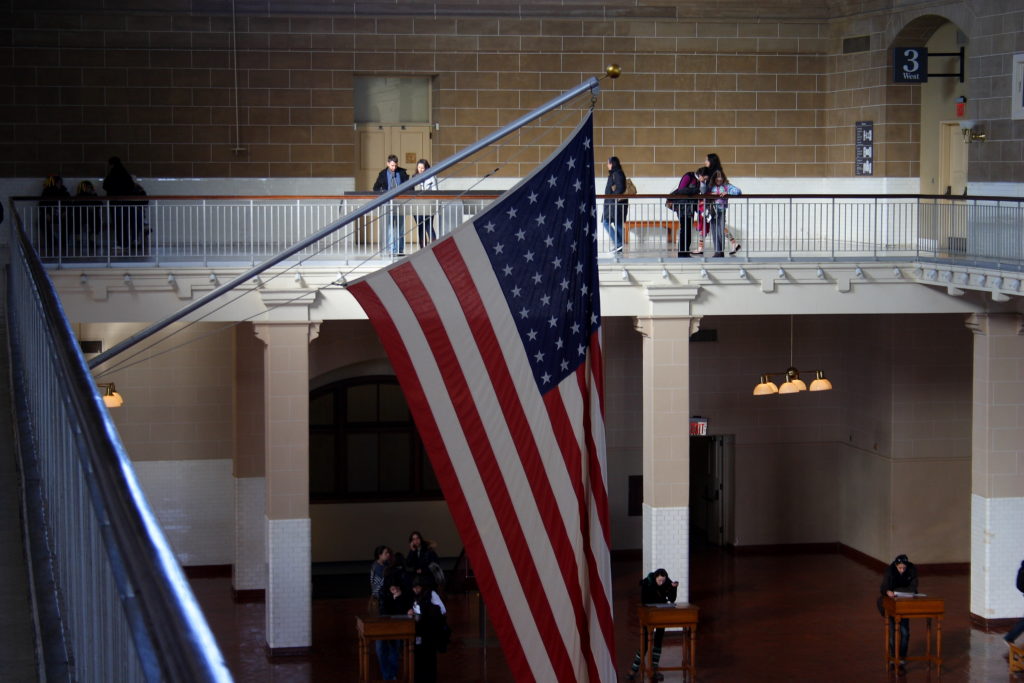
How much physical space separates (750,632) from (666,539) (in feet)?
6.67

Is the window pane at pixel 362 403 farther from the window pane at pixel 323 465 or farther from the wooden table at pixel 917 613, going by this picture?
the wooden table at pixel 917 613

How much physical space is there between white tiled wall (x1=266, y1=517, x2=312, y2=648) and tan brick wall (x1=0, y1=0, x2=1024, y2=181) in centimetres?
674

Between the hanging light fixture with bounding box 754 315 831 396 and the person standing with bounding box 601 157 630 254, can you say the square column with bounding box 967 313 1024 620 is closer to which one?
the hanging light fixture with bounding box 754 315 831 396

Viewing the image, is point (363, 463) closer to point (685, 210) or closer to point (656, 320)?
point (656, 320)

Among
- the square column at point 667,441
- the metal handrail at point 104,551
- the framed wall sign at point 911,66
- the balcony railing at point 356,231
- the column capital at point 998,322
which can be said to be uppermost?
the framed wall sign at point 911,66

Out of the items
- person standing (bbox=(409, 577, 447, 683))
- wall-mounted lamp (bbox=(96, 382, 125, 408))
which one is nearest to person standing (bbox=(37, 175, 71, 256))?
wall-mounted lamp (bbox=(96, 382, 125, 408))

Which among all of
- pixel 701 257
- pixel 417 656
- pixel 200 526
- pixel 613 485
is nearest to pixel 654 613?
pixel 417 656

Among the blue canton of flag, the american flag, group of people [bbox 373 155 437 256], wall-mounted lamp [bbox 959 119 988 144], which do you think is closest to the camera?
the american flag

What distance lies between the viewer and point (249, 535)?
22.8m

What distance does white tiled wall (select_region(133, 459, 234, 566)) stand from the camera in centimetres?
2378

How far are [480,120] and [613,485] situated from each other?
6644mm

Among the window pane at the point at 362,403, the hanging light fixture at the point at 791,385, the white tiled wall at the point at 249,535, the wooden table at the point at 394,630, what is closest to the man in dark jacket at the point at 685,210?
the hanging light fixture at the point at 791,385

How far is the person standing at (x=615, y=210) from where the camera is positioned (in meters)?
19.9

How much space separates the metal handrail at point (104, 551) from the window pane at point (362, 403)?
772 inches
